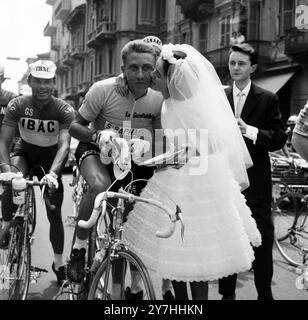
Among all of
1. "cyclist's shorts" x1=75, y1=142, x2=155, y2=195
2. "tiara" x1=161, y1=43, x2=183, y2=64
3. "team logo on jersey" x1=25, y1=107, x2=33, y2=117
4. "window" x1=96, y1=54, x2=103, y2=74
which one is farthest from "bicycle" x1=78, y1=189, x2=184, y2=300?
"window" x1=96, y1=54, x2=103, y2=74

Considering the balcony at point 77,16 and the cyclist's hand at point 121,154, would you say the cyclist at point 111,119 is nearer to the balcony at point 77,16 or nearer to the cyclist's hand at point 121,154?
the cyclist's hand at point 121,154

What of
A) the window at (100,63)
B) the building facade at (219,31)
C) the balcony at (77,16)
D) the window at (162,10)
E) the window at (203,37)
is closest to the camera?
the building facade at (219,31)

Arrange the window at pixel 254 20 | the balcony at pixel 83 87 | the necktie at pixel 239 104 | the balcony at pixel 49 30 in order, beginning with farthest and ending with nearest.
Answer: the balcony at pixel 49 30
the balcony at pixel 83 87
the window at pixel 254 20
the necktie at pixel 239 104

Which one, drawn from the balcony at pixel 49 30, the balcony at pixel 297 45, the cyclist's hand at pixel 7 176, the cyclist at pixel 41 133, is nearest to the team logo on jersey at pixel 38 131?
the cyclist at pixel 41 133

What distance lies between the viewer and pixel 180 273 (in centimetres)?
292

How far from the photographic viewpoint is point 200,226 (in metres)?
2.96

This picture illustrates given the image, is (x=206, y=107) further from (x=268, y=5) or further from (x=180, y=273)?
(x=268, y=5)

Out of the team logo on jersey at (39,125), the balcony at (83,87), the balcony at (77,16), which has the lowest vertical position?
the team logo on jersey at (39,125)

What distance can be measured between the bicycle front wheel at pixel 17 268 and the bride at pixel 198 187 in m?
1.18

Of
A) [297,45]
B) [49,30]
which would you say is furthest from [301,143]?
[49,30]

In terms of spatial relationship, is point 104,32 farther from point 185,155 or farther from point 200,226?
point 200,226

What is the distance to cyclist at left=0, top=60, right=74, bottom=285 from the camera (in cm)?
432

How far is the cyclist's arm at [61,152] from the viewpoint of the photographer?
421cm
